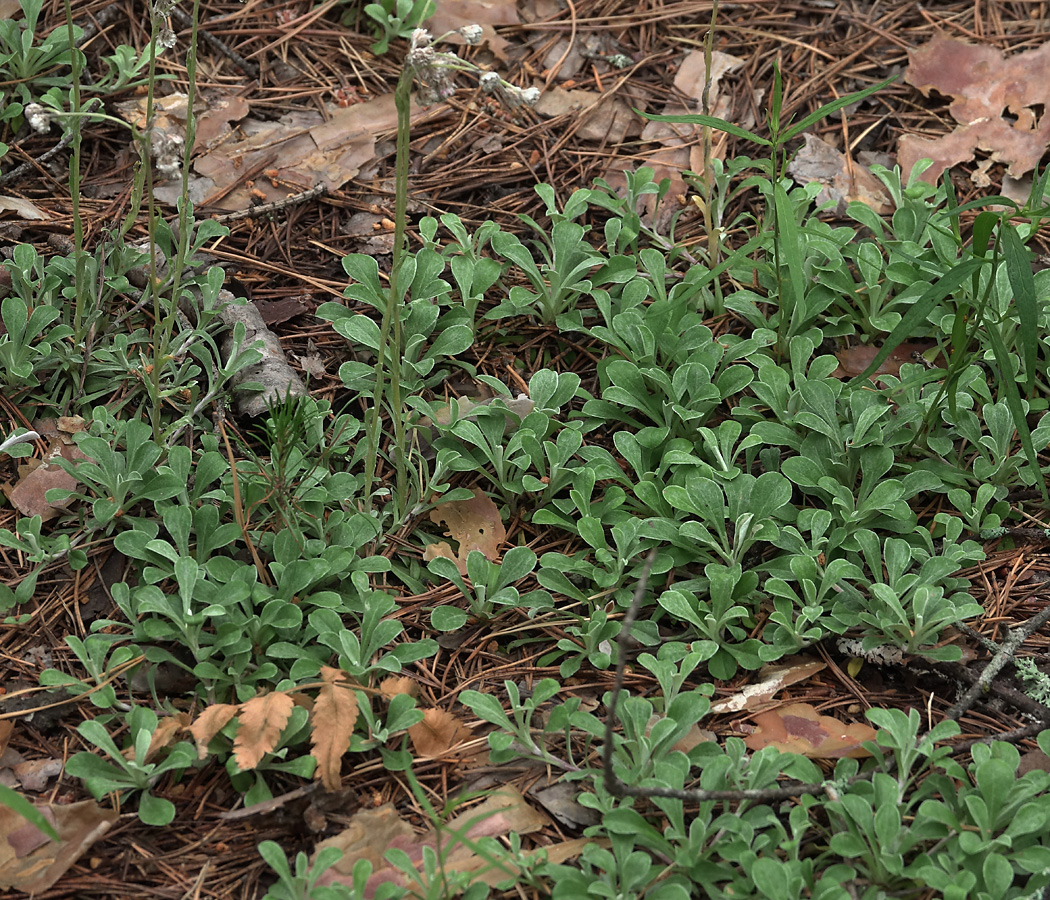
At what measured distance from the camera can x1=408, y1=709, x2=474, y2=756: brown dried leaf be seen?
6.82ft

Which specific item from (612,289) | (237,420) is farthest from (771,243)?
(237,420)

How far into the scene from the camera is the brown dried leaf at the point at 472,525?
8.20ft

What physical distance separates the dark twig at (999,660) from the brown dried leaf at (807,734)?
0.65 ft

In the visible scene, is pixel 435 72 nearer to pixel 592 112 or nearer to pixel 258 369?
pixel 258 369

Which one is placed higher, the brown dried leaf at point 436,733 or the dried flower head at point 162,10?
Answer: the dried flower head at point 162,10

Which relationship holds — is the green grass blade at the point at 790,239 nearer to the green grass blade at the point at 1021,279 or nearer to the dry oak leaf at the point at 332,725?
the green grass blade at the point at 1021,279

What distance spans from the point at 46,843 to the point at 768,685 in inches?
60.1

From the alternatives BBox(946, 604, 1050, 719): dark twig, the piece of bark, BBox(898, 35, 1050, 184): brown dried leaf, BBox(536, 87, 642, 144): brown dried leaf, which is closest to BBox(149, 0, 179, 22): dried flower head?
the piece of bark

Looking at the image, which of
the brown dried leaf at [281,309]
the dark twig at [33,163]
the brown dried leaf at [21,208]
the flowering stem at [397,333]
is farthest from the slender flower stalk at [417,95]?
the dark twig at [33,163]

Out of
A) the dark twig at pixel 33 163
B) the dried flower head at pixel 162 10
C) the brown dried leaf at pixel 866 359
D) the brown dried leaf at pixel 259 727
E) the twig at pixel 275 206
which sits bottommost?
the brown dried leaf at pixel 259 727

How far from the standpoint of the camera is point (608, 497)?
250 centimetres

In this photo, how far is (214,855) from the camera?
6.28 ft

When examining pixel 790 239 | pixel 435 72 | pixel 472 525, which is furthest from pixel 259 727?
pixel 790 239

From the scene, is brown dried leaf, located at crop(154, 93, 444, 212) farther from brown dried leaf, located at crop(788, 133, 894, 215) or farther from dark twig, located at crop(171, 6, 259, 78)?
brown dried leaf, located at crop(788, 133, 894, 215)
